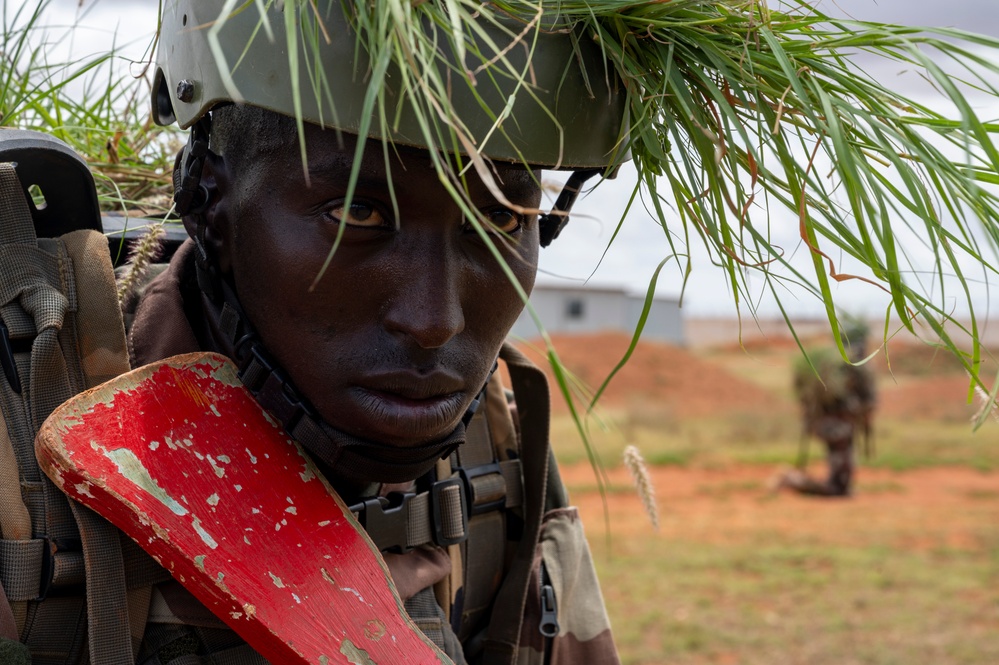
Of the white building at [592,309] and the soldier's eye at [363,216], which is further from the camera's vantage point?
the white building at [592,309]

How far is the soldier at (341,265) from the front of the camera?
1.71 meters

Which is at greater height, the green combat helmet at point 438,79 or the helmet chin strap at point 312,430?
the green combat helmet at point 438,79

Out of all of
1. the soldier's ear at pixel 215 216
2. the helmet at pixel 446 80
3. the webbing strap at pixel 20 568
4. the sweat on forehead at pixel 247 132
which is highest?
the helmet at pixel 446 80

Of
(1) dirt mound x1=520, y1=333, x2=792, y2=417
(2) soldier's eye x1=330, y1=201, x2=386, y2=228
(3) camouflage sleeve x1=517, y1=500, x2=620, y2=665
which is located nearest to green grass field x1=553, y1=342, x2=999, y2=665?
(3) camouflage sleeve x1=517, y1=500, x2=620, y2=665

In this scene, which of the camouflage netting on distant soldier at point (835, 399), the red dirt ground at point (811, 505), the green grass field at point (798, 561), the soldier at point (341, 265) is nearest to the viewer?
the soldier at point (341, 265)

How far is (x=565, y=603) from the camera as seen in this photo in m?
2.47

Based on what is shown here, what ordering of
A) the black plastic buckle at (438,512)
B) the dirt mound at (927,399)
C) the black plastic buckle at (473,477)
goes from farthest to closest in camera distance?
the dirt mound at (927,399), the black plastic buckle at (473,477), the black plastic buckle at (438,512)

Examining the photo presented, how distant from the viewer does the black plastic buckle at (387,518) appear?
6.79 ft

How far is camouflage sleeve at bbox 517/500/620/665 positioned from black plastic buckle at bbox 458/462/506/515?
0.54 ft

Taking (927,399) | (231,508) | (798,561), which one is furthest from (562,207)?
(927,399)

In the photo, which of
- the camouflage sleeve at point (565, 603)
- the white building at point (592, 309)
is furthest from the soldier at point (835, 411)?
the white building at point (592, 309)

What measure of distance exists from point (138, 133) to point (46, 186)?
77 centimetres

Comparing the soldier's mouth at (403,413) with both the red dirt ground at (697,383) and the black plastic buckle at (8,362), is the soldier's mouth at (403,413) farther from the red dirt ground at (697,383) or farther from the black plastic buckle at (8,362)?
the red dirt ground at (697,383)

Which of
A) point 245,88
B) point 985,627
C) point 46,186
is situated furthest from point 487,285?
point 985,627
